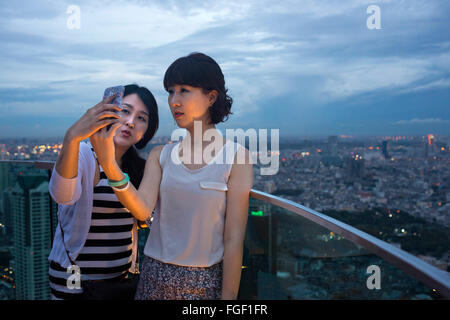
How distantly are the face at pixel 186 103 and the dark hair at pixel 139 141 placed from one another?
14.7 inches

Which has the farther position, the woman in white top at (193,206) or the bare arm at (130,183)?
the woman in white top at (193,206)

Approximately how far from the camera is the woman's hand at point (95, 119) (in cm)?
119

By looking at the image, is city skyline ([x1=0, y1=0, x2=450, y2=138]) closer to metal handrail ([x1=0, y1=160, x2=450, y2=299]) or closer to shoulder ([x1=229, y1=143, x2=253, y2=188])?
shoulder ([x1=229, y1=143, x2=253, y2=188])

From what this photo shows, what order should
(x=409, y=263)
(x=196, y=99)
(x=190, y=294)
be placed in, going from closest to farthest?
(x=409, y=263) < (x=190, y=294) < (x=196, y=99)

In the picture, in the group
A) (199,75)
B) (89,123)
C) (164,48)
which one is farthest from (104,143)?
(164,48)

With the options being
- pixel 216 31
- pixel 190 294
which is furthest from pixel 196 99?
pixel 216 31

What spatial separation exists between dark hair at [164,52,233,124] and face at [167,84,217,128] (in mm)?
25

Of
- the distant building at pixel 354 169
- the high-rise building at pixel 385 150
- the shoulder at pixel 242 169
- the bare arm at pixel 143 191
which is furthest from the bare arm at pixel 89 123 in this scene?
the high-rise building at pixel 385 150

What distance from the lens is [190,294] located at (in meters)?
1.39

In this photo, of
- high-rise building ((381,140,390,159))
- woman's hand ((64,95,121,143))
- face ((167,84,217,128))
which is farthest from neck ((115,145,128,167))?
high-rise building ((381,140,390,159))

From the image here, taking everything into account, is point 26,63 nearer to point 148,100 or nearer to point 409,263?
point 148,100

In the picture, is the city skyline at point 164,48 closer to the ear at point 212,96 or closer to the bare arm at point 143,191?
the ear at point 212,96

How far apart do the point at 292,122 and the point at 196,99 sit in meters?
7.04

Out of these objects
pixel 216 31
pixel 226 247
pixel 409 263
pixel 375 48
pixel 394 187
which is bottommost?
pixel 394 187
